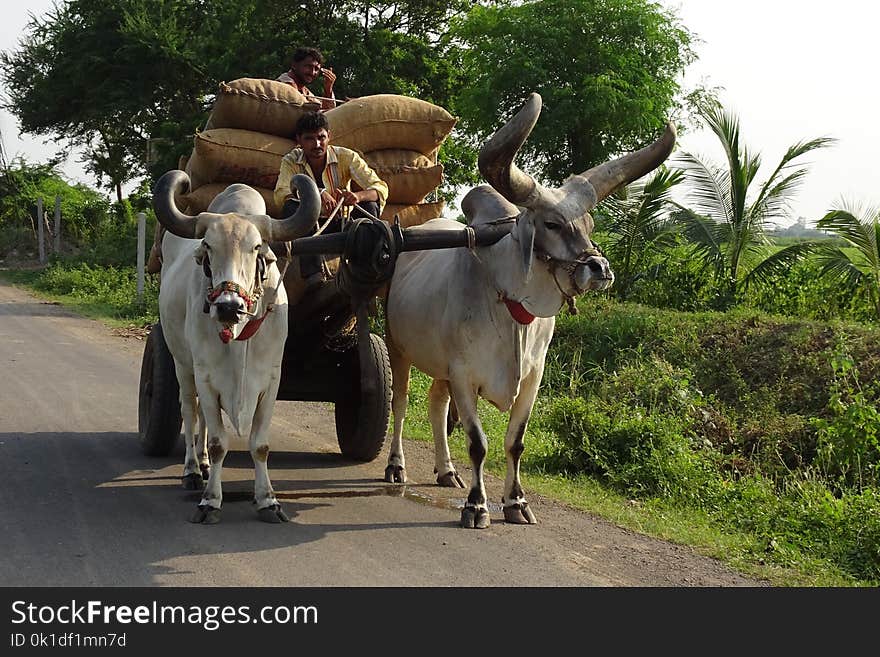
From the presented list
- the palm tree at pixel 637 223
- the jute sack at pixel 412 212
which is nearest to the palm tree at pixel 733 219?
the palm tree at pixel 637 223

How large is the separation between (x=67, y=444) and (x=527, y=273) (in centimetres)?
376

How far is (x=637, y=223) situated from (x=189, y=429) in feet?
28.8

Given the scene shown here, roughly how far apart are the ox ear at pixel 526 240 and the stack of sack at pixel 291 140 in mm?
1990

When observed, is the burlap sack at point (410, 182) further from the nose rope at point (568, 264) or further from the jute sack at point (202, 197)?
the nose rope at point (568, 264)

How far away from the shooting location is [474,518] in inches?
213

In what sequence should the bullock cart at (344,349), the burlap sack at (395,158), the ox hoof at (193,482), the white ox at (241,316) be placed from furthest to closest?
the burlap sack at (395,158)
the ox hoof at (193,482)
the bullock cart at (344,349)
the white ox at (241,316)

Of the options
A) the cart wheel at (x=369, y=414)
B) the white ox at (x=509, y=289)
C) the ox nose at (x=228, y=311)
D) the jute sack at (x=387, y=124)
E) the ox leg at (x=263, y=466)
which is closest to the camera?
the ox nose at (x=228, y=311)

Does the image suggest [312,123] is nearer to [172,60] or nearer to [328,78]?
[328,78]

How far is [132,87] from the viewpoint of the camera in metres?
22.5

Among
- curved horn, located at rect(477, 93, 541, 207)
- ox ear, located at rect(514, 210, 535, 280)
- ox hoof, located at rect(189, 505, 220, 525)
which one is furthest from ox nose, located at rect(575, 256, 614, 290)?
ox hoof, located at rect(189, 505, 220, 525)

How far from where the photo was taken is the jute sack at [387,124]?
7.14m

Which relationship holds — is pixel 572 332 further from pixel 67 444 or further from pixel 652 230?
pixel 67 444

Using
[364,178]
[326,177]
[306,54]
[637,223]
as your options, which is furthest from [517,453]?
[637,223]

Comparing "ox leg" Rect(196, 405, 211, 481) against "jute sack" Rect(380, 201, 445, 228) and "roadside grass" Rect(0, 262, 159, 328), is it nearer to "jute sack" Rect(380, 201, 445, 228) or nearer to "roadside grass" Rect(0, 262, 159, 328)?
"jute sack" Rect(380, 201, 445, 228)
